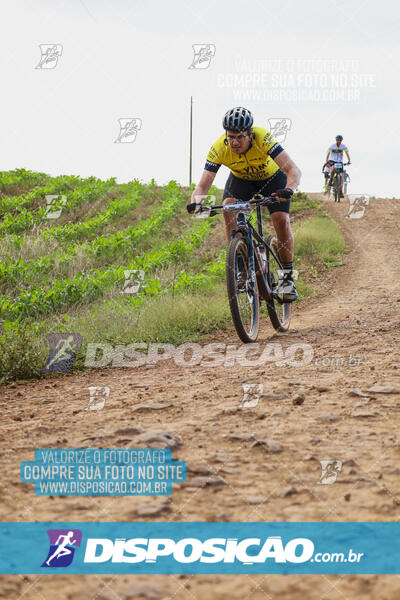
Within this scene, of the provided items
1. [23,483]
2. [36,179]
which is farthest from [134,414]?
[36,179]

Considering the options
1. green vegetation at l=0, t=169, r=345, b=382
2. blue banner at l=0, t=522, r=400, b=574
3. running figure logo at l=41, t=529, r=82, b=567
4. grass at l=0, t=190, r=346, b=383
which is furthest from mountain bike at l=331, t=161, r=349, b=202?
running figure logo at l=41, t=529, r=82, b=567

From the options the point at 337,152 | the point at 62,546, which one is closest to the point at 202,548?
the point at 62,546

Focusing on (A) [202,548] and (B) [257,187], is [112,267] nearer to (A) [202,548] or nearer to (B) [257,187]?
(B) [257,187]

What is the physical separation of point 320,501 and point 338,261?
35.3 ft

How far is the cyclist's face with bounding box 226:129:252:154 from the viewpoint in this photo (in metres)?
5.88

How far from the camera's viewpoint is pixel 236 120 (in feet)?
18.9

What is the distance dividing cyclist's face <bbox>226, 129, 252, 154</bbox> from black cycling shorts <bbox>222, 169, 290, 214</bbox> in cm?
64

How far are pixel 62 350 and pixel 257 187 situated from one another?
9.40 feet

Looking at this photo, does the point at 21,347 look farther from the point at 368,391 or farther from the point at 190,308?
the point at 368,391

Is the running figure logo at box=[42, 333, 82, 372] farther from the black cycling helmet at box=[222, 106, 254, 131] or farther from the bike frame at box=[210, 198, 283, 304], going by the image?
the black cycling helmet at box=[222, 106, 254, 131]

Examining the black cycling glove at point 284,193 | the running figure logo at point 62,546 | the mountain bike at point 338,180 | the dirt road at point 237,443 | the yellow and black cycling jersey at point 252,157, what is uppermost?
the mountain bike at point 338,180

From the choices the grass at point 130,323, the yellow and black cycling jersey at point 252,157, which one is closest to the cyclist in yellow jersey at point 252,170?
the yellow and black cycling jersey at point 252,157

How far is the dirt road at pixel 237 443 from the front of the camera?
6.33 ft

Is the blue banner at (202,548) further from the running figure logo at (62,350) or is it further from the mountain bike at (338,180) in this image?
the mountain bike at (338,180)
